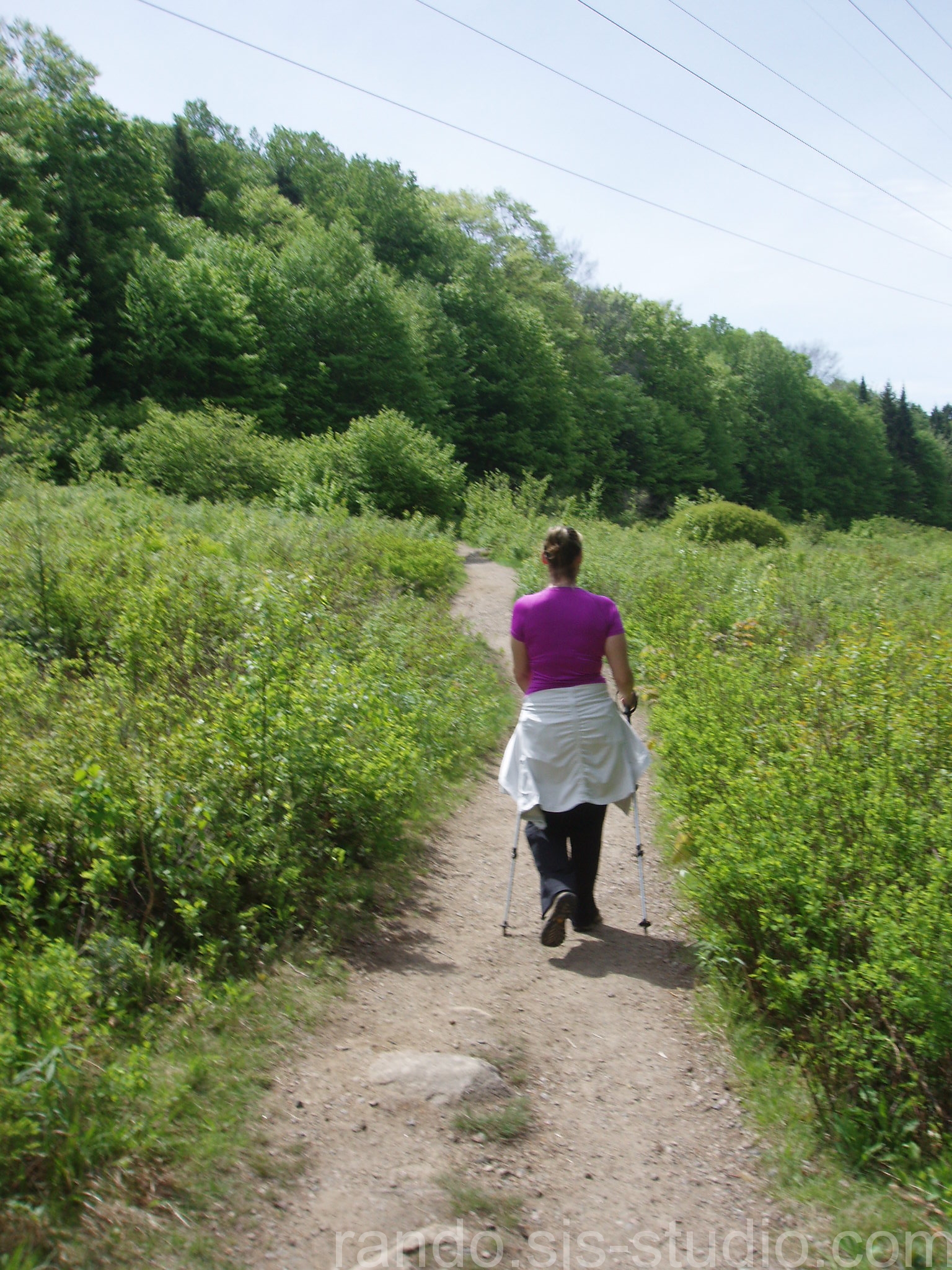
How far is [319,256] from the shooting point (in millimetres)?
38219

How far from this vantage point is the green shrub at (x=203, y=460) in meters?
21.6

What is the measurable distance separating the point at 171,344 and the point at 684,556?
2172 cm

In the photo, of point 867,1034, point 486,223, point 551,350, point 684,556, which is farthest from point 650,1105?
point 486,223

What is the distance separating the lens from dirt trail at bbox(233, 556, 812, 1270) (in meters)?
3.00

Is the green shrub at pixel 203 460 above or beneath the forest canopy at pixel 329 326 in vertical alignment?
beneath

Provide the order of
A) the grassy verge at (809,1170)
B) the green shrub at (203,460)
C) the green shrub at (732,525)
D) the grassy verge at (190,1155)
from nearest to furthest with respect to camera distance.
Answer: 1. the grassy verge at (190,1155)
2. the grassy verge at (809,1170)
3. the green shrub at (203,460)
4. the green shrub at (732,525)

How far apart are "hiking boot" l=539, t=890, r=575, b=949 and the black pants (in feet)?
0.25

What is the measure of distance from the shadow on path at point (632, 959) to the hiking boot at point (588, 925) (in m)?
0.05

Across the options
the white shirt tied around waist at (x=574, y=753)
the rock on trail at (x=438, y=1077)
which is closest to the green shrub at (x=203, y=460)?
the white shirt tied around waist at (x=574, y=753)

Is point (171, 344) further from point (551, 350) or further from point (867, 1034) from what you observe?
point (867, 1034)

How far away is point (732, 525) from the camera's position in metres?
25.6

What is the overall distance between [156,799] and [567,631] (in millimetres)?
2192

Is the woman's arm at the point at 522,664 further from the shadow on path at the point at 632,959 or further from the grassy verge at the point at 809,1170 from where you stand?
the grassy verge at the point at 809,1170

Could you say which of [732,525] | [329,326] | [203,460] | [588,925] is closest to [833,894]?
[588,925]
